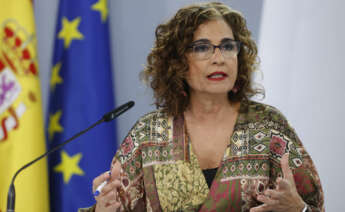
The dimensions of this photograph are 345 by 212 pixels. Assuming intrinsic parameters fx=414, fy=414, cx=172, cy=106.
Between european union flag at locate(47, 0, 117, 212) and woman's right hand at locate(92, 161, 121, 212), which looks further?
european union flag at locate(47, 0, 117, 212)

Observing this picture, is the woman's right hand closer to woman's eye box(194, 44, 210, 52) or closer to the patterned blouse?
the patterned blouse

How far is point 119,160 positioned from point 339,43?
3.52 ft

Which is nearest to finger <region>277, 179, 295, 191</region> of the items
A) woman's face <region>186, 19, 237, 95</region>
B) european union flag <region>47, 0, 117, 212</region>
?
woman's face <region>186, 19, 237, 95</region>

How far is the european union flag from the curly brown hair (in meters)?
0.45

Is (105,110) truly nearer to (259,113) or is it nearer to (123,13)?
(123,13)

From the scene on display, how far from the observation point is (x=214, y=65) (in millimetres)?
1348

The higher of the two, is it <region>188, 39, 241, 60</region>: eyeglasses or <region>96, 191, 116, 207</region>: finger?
<region>188, 39, 241, 60</region>: eyeglasses

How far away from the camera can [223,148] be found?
54.6 inches

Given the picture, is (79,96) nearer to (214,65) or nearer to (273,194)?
(214,65)

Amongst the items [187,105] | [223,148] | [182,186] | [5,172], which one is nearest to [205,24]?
[187,105]

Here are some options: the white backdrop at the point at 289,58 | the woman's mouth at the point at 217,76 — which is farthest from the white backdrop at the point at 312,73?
the woman's mouth at the point at 217,76

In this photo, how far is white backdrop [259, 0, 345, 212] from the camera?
5.86ft

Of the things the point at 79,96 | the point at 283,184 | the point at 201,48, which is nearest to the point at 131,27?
the point at 79,96

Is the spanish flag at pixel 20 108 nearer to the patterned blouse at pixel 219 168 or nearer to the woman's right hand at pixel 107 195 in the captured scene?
the patterned blouse at pixel 219 168
